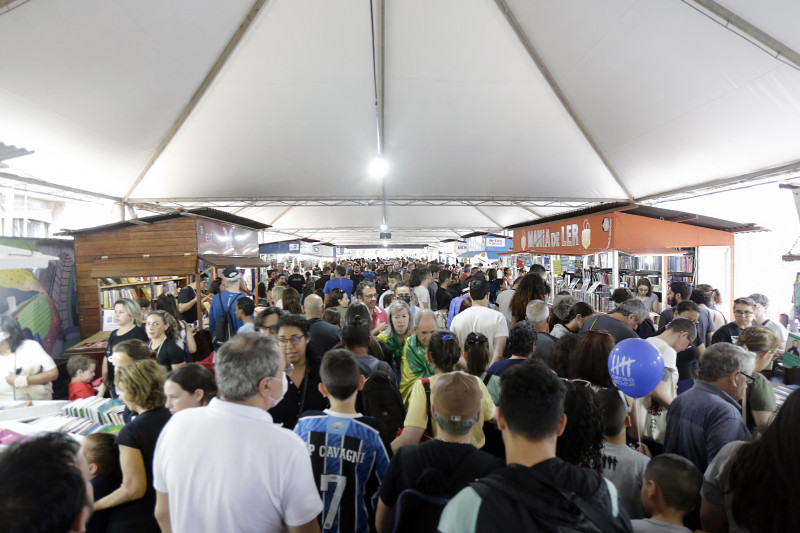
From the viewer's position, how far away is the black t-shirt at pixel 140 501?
192 centimetres

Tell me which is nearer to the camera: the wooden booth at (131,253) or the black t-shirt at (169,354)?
the black t-shirt at (169,354)

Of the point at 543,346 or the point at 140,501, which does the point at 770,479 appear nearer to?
the point at 543,346

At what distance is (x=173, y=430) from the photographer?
1553mm

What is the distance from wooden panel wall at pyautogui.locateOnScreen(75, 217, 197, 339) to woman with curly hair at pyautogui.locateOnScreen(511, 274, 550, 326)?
4692 millimetres

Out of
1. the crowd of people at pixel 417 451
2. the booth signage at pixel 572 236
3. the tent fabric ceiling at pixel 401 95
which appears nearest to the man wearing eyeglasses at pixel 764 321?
the tent fabric ceiling at pixel 401 95


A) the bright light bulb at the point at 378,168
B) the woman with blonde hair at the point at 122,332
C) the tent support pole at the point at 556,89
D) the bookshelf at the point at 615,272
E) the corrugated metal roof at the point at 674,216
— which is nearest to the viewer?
the woman with blonde hair at the point at 122,332

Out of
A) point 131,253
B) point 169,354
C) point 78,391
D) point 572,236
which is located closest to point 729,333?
point 572,236

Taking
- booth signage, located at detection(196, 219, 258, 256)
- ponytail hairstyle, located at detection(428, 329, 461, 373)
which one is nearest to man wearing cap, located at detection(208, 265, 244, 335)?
booth signage, located at detection(196, 219, 258, 256)

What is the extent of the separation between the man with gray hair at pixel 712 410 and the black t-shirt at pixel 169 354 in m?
3.83

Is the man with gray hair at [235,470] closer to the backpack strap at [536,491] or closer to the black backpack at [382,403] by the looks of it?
the backpack strap at [536,491]

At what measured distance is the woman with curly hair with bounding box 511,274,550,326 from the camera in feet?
16.8

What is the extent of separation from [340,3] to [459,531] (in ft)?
18.1

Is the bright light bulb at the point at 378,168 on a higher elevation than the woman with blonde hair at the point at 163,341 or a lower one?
higher

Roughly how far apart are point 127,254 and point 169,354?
3212 mm
